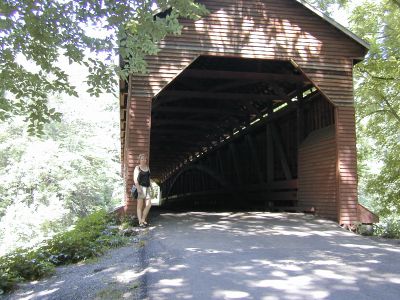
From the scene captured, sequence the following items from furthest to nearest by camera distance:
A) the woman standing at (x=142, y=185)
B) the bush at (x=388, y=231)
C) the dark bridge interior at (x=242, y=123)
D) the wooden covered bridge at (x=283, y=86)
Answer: the dark bridge interior at (x=242, y=123)
the wooden covered bridge at (x=283, y=86)
the bush at (x=388, y=231)
the woman standing at (x=142, y=185)

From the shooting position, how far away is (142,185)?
28.0 ft

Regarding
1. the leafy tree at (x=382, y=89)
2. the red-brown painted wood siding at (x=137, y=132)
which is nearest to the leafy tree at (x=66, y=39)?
the red-brown painted wood siding at (x=137, y=132)

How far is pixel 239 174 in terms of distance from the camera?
17750 millimetres

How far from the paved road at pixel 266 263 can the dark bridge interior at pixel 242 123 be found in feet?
12.9

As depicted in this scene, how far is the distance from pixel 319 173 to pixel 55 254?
652 cm

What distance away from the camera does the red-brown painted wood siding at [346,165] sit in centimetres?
945

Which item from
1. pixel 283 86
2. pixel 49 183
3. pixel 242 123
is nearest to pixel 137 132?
pixel 283 86

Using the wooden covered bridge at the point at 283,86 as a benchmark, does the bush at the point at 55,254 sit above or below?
below

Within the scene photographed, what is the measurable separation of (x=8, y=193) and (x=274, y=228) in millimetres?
20061

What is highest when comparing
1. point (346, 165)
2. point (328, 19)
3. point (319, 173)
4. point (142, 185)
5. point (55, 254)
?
point (328, 19)

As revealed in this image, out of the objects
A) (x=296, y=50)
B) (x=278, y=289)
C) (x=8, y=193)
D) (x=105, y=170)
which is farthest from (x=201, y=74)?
(x=105, y=170)

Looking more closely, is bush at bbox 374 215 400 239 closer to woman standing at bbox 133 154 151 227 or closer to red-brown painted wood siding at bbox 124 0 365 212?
red-brown painted wood siding at bbox 124 0 365 212

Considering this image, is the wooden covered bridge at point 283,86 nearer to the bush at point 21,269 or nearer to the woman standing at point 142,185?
the woman standing at point 142,185

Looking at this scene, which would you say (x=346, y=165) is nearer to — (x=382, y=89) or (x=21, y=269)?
Result: (x=382, y=89)
